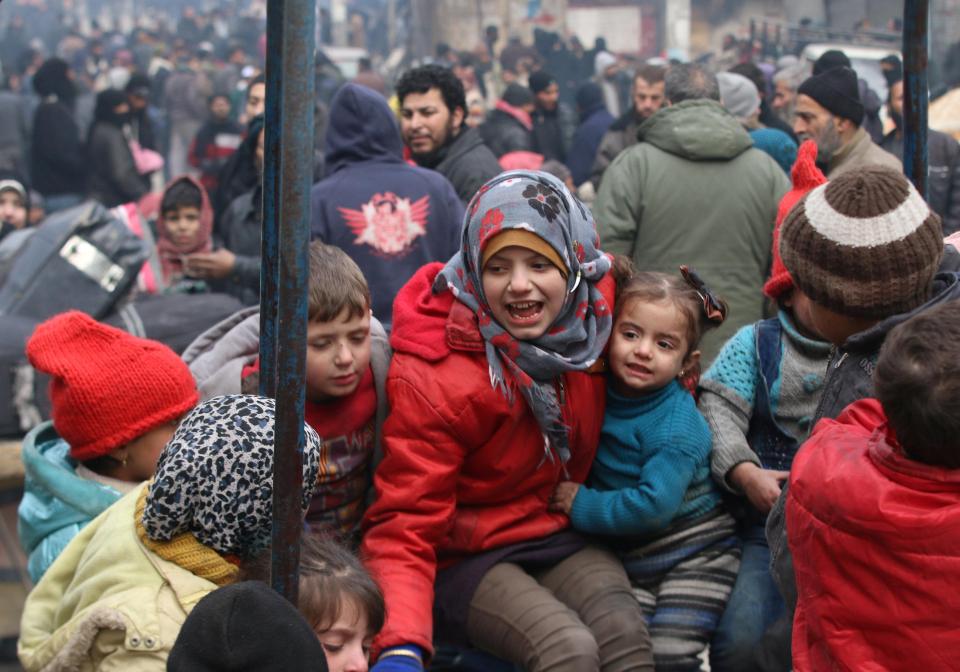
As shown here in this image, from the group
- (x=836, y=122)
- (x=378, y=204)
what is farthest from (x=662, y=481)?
(x=836, y=122)

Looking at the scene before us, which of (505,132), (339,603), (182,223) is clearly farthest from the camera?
(505,132)

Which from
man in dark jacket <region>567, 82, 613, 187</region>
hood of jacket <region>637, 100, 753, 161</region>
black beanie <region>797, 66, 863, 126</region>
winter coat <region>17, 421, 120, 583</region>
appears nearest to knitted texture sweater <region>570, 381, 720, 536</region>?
winter coat <region>17, 421, 120, 583</region>

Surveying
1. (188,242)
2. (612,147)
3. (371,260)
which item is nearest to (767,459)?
(371,260)

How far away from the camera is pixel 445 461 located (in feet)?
9.49

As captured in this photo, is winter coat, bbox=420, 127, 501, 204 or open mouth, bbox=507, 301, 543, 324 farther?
winter coat, bbox=420, 127, 501, 204

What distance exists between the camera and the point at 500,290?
288 cm

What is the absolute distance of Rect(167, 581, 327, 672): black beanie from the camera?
1.82 meters

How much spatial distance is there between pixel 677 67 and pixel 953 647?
4384 millimetres

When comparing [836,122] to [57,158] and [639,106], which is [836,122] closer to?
[639,106]

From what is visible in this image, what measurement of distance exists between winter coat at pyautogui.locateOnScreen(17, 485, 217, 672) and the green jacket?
10.4 ft

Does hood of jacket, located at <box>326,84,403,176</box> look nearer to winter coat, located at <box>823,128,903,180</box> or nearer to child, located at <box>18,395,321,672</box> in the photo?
winter coat, located at <box>823,128,903,180</box>

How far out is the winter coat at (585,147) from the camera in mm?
9922

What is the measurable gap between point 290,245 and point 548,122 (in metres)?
9.86

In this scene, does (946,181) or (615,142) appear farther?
(615,142)
